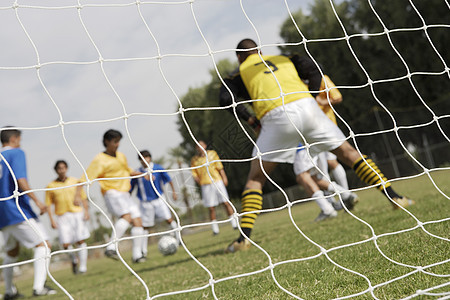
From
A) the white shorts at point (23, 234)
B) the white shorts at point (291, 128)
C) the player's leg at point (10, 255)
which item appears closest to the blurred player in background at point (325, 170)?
the white shorts at point (291, 128)

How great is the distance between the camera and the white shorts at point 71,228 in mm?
7492

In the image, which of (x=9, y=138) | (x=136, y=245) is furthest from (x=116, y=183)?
(x=9, y=138)

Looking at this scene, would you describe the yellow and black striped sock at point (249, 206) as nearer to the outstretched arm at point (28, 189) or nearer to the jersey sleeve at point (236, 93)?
the jersey sleeve at point (236, 93)

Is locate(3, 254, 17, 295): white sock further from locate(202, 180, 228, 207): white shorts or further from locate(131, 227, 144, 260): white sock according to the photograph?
locate(202, 180, 228, 207): white shorts

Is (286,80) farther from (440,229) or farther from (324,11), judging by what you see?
(324,11)

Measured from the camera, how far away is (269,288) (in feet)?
7.92

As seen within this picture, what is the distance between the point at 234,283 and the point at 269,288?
1.31ft

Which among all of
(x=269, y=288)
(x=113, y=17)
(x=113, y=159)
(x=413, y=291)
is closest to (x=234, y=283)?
(x=269, y=288)

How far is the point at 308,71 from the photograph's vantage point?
163 inches

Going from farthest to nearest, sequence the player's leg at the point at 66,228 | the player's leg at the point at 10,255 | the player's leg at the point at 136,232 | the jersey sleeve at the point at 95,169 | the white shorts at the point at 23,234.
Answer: the player's leg at the point at 66,228 < the player's leg at the point at 136,232 < the jersey sleeve at the point at 95,169 < the player's leg at the point at 10,255 < the white shorts at the point at 23,234

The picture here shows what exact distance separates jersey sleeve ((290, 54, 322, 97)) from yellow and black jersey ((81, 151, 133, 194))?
8.16ft

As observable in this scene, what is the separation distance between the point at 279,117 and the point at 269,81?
33cm

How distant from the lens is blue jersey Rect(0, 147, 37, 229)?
4344 millimetres

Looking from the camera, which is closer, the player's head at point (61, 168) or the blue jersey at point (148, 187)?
the player's head at point (61, 168)
